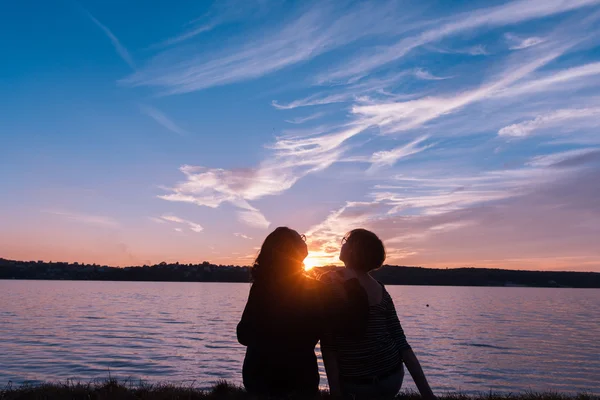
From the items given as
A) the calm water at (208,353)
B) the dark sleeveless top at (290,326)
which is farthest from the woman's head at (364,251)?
the calm water at (208,353)

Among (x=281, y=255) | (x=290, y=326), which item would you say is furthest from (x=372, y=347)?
(x=281, y=255)

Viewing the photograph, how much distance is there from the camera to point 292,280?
210 inches

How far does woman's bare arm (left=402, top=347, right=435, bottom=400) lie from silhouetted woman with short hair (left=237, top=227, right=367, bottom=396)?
2.63 feet

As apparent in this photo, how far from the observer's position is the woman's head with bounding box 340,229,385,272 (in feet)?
16.9

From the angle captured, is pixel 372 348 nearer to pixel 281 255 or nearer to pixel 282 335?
pixel 282 335

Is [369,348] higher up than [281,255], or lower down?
lower down

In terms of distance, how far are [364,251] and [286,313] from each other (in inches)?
45.5

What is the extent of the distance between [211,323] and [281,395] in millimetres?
37720

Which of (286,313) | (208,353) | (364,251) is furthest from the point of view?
(208,353)

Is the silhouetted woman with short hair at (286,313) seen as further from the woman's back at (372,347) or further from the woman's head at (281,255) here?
the woman's back at (372,347)

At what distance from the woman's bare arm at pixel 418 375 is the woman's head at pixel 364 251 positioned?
108 cm

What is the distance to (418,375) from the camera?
5.21m

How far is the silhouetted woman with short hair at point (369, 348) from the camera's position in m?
5.18

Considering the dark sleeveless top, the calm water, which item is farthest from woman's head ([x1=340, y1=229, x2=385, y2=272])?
the calm water
